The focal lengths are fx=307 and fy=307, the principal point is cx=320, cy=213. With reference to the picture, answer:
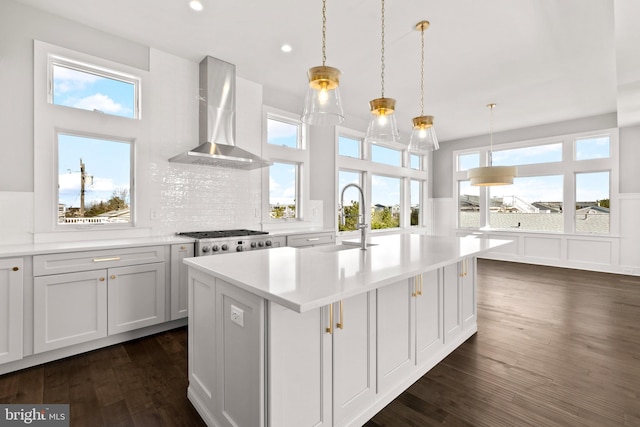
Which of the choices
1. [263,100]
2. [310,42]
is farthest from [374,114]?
[263,100]

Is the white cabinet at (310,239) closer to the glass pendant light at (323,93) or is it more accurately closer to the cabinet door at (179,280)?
the cabinet door at (179,280)

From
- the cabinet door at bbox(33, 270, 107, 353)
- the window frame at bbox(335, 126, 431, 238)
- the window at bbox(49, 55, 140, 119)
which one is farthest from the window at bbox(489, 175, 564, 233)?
the cabinet door at bbox(33, 270, 107, 353)

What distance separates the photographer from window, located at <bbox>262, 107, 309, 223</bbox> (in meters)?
4.55

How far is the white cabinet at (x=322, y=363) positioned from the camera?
1365mm

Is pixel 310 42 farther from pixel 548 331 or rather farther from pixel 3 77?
pixel 548 331

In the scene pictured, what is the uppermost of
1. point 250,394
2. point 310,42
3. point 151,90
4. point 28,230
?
point 310,42

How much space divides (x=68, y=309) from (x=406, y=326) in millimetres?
2699

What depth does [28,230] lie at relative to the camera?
9.11 feet

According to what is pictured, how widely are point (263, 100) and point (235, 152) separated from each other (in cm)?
127

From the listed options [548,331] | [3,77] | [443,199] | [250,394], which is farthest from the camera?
[443,199]

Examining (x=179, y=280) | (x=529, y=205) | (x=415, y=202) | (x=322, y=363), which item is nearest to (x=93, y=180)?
(x=179, y=280)

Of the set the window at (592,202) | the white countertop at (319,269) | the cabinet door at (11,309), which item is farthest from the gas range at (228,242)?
the window at (592,202)

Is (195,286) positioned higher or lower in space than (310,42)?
lower

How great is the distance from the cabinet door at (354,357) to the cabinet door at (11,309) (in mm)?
2448
